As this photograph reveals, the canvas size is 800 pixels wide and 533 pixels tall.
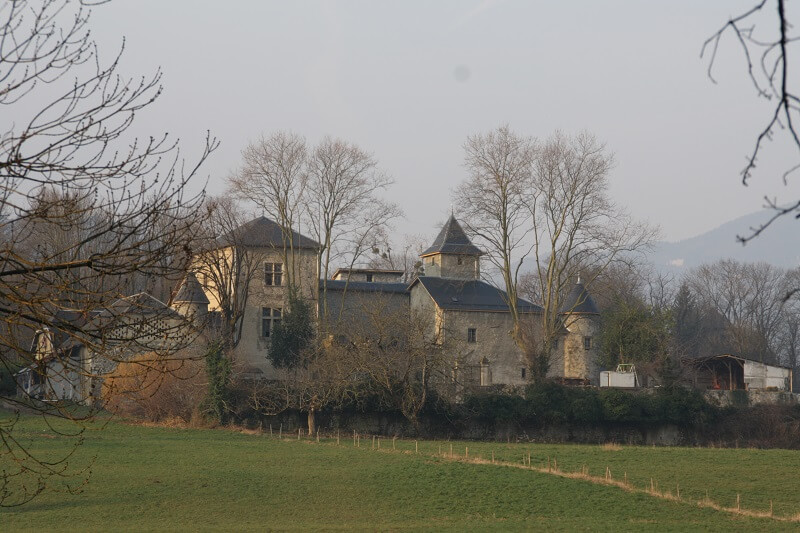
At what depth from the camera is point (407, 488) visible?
85.6ft

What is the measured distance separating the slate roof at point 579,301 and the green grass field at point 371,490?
21218mm

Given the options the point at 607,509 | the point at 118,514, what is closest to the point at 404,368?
the point at 607,509

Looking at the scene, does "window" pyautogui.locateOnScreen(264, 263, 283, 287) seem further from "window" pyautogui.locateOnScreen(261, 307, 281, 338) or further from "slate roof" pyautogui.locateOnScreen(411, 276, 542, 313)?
"slate roof" pyautogui.locateOnScreen(411, 276, 542, 313)

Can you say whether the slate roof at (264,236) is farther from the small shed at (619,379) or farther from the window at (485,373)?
the small shed at (619,379)

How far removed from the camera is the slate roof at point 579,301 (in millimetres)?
56438

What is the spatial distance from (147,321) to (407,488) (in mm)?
20217

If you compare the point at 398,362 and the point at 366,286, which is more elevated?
the point at 366,286

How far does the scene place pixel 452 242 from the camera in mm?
57875

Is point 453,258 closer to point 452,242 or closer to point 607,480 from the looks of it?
point 452,242

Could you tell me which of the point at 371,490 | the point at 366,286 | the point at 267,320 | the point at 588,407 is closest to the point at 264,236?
the point at 267,320

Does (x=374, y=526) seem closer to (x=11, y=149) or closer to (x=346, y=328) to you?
(x=11, y=149)

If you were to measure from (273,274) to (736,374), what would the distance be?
92.5 feet

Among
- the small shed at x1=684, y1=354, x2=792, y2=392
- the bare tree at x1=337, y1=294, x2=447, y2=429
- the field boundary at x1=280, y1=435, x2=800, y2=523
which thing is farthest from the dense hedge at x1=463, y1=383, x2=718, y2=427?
the field boundary at x1=280, y1=435, x2=800, y2=523

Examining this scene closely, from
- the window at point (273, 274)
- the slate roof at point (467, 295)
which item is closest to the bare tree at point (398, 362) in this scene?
the slate roof at point (467, 295)
